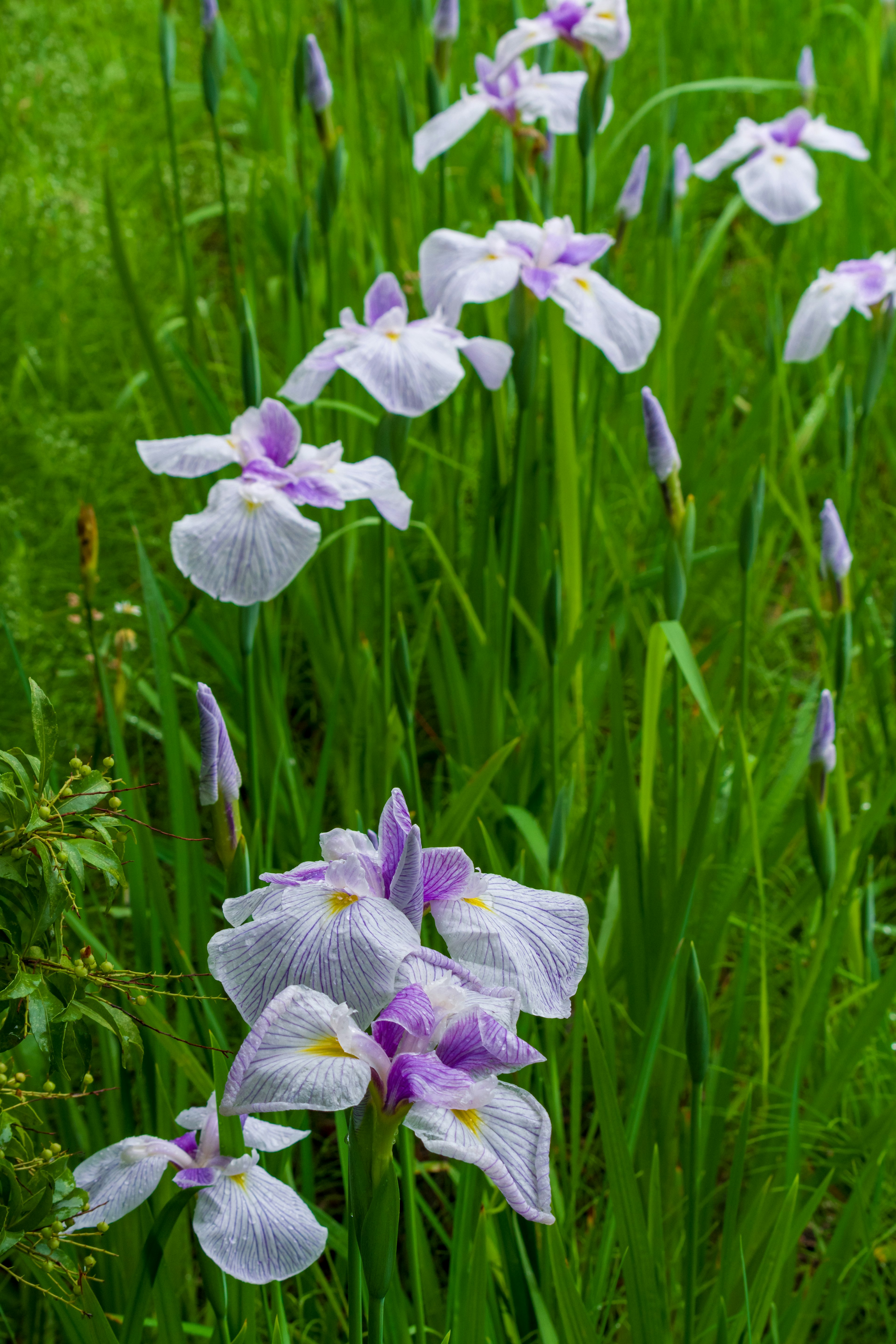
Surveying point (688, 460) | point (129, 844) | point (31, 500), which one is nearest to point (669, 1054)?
point (129, 844)

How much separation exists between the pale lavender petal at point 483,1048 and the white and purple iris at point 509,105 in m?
1.63

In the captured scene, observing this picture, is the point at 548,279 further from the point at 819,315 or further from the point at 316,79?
the point at 316,79

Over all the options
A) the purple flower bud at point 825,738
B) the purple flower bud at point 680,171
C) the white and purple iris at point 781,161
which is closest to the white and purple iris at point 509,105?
the purple flower bud at point 680,171

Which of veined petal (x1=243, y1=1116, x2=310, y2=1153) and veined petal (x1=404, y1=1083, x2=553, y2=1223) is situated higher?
veined petal (x1=404, y1=1083, x2=553, y2=1223)

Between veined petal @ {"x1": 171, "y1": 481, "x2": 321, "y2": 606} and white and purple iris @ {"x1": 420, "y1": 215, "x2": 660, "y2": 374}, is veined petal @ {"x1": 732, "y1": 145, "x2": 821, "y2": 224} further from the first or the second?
veined petal @ {"x1": 171, "y1": 481, "x2": 321, "y2": 606}

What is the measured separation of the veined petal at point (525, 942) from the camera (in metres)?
0.69

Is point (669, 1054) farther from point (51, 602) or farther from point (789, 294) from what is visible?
point (789, 294)

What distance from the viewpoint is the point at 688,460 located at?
244cm

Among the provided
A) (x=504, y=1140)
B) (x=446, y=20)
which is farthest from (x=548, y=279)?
(x=504, y=1140)

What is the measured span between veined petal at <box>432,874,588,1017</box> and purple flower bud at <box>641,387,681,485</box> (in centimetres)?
A: 74

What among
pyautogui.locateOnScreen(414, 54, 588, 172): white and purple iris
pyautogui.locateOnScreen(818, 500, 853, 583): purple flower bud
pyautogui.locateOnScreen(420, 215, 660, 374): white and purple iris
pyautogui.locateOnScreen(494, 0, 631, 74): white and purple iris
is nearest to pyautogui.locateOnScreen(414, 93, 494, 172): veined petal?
pyautogui.locateOnScreen(414, 54, 588, 172): white and purple iris

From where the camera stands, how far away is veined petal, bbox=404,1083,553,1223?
60cm

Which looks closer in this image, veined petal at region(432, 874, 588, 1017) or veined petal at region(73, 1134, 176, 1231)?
veined petal at region(432, 874, 588, 1017)

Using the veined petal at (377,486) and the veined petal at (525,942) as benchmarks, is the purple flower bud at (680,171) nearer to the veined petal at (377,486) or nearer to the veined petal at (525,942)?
the veined petal at (377,486)
